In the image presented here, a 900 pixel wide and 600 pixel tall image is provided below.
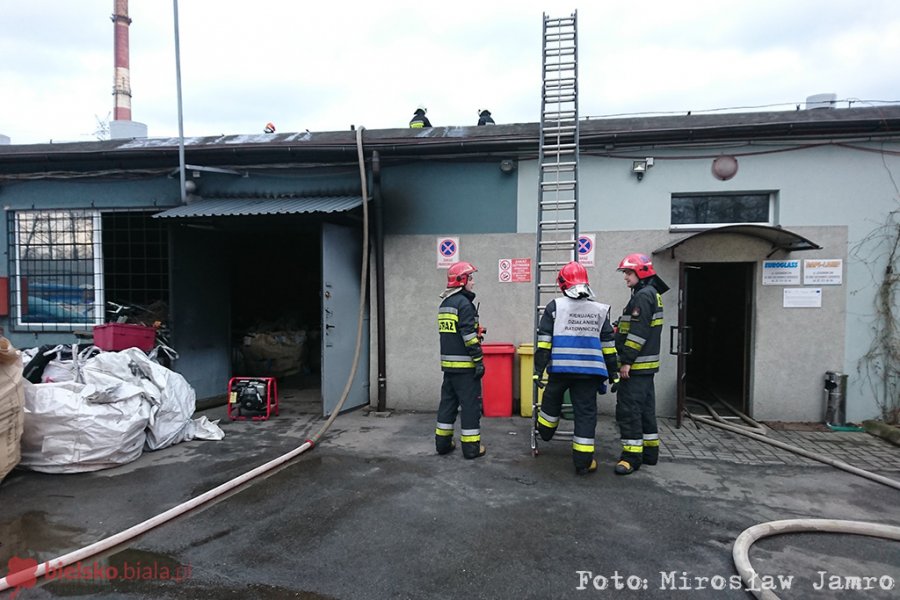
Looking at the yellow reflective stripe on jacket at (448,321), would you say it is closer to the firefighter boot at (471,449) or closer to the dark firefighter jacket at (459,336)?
the dark firefighter jacket at (459,336)

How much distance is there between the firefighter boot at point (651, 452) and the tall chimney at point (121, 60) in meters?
32.3

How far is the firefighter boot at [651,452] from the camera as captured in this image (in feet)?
15.8

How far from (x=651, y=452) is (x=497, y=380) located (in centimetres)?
225

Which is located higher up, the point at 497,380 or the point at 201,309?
the point at 201,309

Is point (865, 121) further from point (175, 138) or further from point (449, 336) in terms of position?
point (175, 138)

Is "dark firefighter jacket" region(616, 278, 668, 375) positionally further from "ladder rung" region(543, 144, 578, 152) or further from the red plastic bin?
"ladder rung" region(543, 144, 578, 152)

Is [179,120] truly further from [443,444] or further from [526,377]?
[526,377]

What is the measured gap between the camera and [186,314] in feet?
23.4

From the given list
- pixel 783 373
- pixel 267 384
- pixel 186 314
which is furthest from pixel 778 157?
pixel 186 314

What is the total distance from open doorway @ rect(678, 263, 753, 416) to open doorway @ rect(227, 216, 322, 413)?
676 centimetres

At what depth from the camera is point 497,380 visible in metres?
6.57

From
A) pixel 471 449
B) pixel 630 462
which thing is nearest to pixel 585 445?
pixel 630 462

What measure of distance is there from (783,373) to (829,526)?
3302 millimetres

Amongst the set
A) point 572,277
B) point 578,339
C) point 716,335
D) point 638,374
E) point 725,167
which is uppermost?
point 725,167
